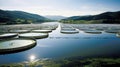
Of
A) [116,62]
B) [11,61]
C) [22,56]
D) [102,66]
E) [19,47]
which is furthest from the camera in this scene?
[19,47]

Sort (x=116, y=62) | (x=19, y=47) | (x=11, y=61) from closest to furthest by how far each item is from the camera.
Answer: (x=116, y=62) → (x=11, y=61) → (x=19, y=47)

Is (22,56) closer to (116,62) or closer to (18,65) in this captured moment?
(18,65)

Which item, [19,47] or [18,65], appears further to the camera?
[19,47]

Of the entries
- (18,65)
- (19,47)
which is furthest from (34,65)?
(19,47)

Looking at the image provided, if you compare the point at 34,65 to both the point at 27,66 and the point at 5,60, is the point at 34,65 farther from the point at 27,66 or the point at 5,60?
the point at 5,60

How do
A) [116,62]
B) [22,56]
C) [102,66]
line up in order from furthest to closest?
[22,56]
[116,62]
[102,66]

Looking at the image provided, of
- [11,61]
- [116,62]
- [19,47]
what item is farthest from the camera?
[19,47]

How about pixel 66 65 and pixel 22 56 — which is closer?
pixel 66 65

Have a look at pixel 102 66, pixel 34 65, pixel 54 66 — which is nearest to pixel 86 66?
pixel 102 66

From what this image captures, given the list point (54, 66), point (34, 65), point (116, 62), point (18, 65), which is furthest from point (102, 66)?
point (18, 65)
